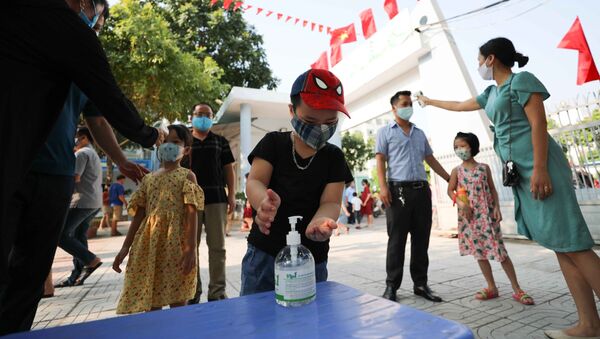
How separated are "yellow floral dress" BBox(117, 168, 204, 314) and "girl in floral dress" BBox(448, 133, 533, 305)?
2.58m

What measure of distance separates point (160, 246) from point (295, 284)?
1.72 m

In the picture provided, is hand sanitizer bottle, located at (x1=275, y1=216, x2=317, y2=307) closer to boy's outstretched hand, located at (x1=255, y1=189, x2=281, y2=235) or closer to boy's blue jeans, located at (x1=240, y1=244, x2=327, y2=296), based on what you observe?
boy's outstretched hand, located at (x1=255, y1=189, x2=281, y2=235)

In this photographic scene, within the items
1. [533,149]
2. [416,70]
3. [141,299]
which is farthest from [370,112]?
[141,299]

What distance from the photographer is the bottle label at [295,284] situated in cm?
101

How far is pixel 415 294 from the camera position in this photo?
3213 millimetres

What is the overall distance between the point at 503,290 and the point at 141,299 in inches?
129

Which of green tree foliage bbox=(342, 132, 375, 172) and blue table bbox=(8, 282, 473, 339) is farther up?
green tree foliage bbox=(342, 132, 375, 172)

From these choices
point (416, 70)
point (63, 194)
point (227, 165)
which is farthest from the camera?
point (416, 70)

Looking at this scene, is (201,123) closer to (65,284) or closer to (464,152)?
(464,152)

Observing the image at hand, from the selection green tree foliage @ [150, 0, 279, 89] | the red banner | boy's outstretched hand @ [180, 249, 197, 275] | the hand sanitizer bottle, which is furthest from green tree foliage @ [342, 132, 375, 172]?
the hand sanitizer bottle

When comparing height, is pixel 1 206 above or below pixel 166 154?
below

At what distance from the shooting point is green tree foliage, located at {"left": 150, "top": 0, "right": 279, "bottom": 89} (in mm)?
15938

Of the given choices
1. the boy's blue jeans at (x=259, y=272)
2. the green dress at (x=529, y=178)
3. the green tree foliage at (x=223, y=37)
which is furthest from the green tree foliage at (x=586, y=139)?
the green tree foliage at (x=223, y=37)

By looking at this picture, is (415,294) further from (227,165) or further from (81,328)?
(81,328)
